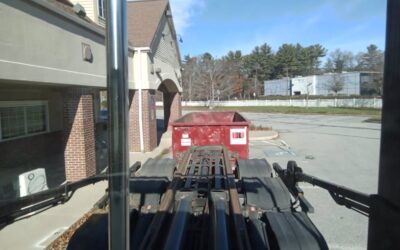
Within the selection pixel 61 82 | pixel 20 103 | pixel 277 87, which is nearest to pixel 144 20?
pixel 20 103

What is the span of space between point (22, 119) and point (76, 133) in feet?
8.61

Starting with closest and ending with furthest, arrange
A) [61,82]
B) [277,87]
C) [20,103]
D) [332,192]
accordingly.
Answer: [332,192] → [61,82] → [20,103] → [277,87]

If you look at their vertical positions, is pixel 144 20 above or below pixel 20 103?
above

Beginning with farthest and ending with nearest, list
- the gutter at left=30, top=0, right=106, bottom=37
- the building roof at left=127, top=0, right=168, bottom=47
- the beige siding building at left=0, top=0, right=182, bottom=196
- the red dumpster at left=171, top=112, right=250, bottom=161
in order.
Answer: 1. the building roof at left=127, top=0, right=168, bottom=47
2. the red dumpster at left=171, top=112, right=250, bottom=161
3. the gutter at left=30, top=0, right=106, bottom=37
4. the beige siding building at left=0, top=0, right=182, bottom=196

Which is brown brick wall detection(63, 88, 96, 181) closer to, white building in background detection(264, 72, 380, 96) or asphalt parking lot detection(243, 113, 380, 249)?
asphalt parking lot detection(243, 113, 380, 249)

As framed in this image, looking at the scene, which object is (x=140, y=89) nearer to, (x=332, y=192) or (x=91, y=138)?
(x=91, y=138)

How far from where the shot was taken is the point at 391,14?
118 cm

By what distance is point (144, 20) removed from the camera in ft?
54.3

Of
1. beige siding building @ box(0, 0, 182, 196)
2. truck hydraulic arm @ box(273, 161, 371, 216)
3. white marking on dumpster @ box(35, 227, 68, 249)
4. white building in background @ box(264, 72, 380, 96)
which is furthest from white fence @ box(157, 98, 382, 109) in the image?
white marking on dumpster @ box(35, 227, 68, 249)

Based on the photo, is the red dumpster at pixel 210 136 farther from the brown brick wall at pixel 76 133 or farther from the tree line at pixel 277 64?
the tree line at pixel 277 64

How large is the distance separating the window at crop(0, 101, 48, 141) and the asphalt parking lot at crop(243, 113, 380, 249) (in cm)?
779

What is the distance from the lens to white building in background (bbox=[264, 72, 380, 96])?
66.9 meters

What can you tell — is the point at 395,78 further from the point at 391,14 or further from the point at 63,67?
the point at 63,67

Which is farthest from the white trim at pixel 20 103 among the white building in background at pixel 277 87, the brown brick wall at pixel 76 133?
the white building in background at pixel 277 87
